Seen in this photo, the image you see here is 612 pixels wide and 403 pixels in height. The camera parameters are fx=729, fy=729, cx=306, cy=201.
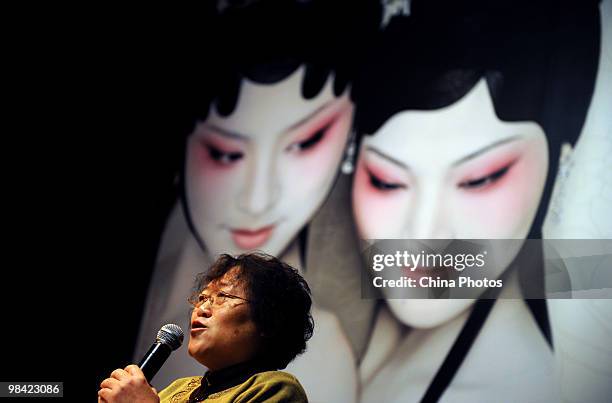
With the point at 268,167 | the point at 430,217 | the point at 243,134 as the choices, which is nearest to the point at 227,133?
the point at 243,134

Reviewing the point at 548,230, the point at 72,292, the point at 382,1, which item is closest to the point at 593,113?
the point at 548,230

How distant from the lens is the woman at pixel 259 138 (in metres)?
2.80

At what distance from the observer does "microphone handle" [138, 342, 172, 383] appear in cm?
121

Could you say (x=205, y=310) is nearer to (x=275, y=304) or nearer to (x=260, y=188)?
(x=275, y=304)

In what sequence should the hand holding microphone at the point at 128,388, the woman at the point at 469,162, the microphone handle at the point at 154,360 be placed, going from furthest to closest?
1. the woman at the point at 469,162
2. the microphone handle at the point at 154,360
3. the hand holding microphone at the point at 128,388

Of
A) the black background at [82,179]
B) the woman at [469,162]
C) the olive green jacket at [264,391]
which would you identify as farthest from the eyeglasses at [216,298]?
the black background at [82,179]

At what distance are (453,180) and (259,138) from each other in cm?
77

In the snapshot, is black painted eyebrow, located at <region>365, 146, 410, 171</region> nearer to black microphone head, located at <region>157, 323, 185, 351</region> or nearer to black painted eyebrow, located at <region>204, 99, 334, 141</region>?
black painted eyebrow, located at <region>204, 99, 334, 141</region>

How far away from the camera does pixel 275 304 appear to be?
1246mm

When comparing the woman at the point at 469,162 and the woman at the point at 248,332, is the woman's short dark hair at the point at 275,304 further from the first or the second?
the woman at the point at 469,162

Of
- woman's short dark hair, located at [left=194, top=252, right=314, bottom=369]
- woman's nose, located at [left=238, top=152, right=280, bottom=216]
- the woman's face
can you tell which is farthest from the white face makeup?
woman's short dark hair, located at [left=194, top=252, right=314, bottom=369]

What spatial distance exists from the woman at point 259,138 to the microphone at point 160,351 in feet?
4.75

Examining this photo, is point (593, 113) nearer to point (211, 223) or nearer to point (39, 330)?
point (211, 223)

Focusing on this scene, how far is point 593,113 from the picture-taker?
2561 mm
